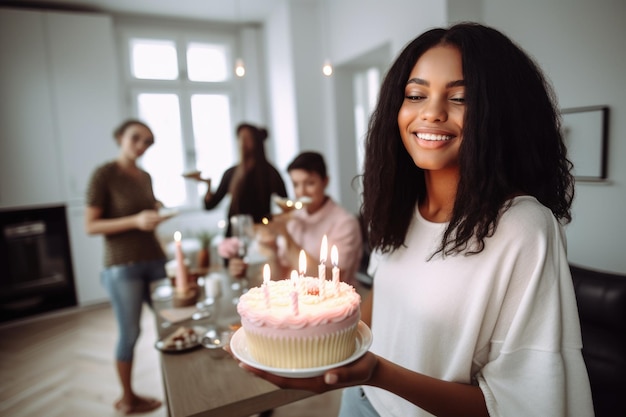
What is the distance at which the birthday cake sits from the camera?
71 centimetres

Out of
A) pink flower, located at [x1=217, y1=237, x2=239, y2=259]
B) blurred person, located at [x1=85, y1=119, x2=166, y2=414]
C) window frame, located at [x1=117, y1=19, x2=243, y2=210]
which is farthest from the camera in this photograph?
window frame, located at [x1=117, y1=19, x2=243, y2=210]

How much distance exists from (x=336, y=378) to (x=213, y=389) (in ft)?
1.88

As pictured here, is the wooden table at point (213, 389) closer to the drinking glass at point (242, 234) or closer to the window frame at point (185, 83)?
the drinking glass at point (242, 234)

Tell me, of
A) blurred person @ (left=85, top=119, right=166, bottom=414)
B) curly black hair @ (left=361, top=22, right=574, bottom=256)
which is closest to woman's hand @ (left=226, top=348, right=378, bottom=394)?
curly black hair @ (left=361, top=22, right=574, bottom=256)

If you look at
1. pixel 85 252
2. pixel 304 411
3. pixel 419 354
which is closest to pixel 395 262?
pixel 419 354

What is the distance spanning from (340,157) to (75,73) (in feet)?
9.52

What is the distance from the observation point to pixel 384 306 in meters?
1.01

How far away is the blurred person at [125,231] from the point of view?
7.23 feet

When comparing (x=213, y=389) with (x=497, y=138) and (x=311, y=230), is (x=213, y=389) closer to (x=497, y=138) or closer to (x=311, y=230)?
(x=497, y=138)

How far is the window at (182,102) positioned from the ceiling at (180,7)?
0.89 feet

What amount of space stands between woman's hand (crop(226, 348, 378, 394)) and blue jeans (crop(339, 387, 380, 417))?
0.37 metres

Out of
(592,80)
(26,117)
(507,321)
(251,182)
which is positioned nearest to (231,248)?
(251,182)

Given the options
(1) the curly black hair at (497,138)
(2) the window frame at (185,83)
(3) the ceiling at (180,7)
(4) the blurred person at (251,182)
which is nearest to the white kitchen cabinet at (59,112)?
(3) the ceiling at (180,7)

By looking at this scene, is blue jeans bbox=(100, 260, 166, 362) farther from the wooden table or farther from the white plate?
the white plate
